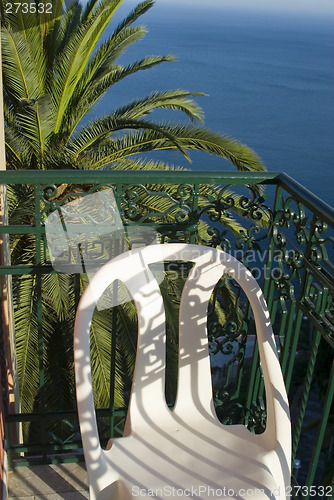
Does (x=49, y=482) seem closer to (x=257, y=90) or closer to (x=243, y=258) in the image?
(x=243, y=258)

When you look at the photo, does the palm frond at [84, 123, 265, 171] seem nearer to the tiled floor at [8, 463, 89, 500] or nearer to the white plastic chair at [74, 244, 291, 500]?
the tiled floor at [8, 463, 89, 500]

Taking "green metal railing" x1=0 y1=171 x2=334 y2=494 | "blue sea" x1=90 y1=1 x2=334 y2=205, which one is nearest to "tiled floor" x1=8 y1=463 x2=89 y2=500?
"green metal railing" x1=0 y1=171 x2=334 y2=494

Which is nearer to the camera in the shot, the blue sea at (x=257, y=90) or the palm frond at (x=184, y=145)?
the palm frond at (x=184, y=145)

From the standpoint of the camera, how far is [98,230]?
88.7 inches

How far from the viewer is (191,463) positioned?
1867mm

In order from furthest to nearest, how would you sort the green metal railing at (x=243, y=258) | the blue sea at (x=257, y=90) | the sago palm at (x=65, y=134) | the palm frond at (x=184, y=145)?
the blue sea at (x=257, y=90), the palm frond at (x=184, y=145), the sago palm at (x=65, y=134), the green metal railing at (x=243, y=258)

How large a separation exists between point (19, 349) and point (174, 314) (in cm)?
139

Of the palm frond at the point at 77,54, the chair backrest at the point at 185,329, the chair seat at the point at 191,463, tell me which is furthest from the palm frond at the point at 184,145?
the chair seat at the point at 191,463

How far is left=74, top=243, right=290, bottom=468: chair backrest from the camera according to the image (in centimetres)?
186

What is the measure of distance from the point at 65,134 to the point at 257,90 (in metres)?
33.9

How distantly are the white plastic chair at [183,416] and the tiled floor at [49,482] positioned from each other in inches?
25.6

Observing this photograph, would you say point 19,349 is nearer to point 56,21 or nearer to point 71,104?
point 71,104

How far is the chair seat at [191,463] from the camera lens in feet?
5.71

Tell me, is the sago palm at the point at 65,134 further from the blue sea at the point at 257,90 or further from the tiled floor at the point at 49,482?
the blue sea at the point at 257,90
